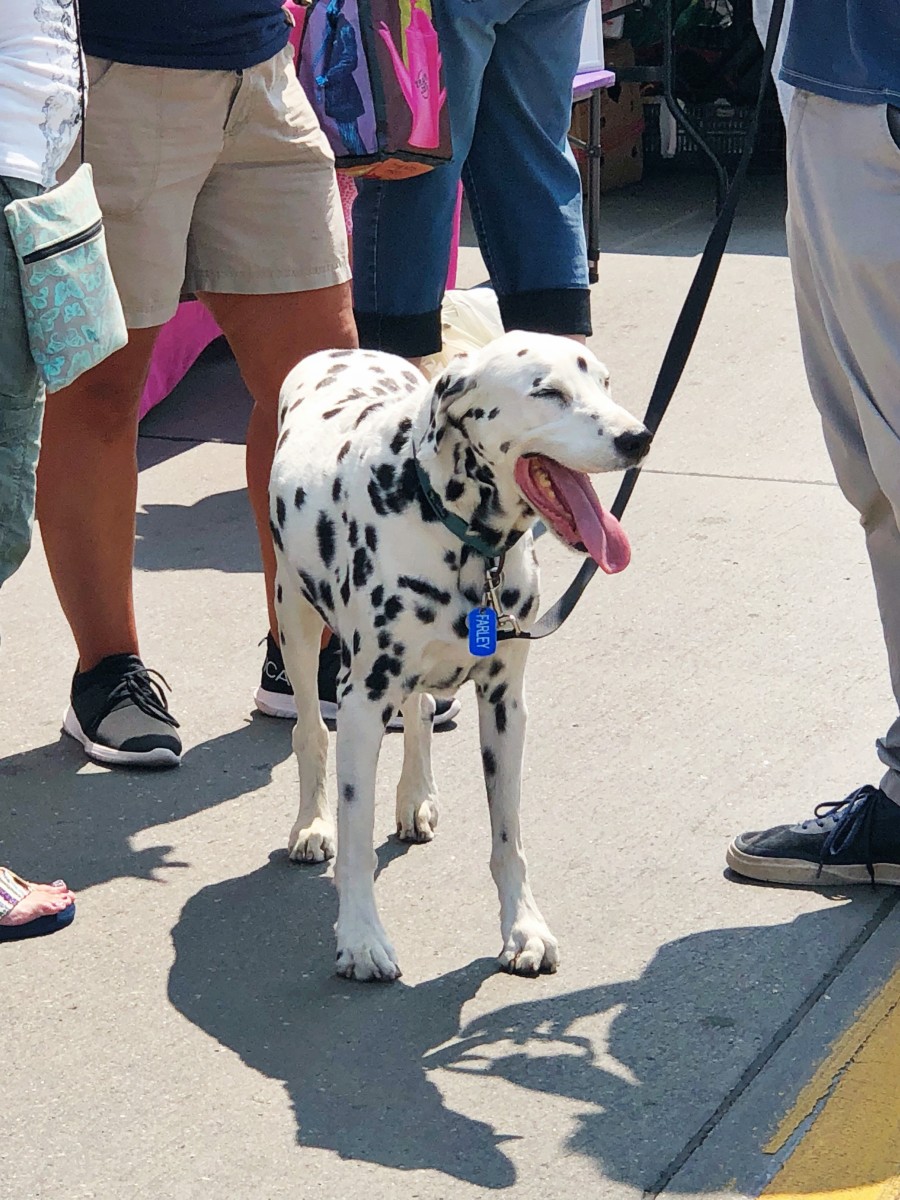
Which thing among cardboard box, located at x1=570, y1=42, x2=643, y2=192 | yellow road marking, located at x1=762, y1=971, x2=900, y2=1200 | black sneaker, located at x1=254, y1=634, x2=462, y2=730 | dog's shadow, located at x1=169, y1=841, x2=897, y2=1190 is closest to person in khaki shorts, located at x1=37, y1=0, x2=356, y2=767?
black sneaker, located at x1=254, y1=634, x2=462, y2=730

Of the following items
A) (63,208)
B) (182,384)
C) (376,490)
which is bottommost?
(182,384)

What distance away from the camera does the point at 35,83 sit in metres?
2.96

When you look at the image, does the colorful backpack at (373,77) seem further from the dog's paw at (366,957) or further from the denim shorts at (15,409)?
the dog's paw at (366,957)

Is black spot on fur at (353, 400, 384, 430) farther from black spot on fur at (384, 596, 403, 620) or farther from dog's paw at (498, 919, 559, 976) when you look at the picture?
dog's paw at (498, 919, 559, 976)

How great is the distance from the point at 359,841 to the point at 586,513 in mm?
734

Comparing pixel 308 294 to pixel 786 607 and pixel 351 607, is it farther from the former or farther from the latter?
pixel 786 607

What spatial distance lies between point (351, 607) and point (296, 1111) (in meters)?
0.90

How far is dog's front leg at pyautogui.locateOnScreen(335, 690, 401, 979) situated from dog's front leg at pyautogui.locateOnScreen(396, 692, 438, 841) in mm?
489

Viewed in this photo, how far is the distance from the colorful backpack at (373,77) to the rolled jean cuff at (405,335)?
1.65ft

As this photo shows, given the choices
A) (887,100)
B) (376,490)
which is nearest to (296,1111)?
(376,490)

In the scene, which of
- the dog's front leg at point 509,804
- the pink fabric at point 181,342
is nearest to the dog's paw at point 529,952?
the dog's front leg at point 509,804

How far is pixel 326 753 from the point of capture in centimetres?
378

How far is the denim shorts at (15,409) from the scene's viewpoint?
3.02 meters

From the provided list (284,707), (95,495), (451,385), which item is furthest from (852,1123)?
(95,495)
